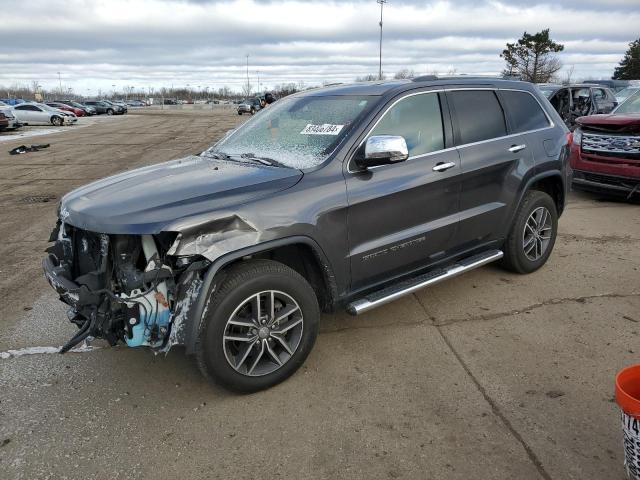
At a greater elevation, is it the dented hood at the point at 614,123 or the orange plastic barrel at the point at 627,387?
the dented hood at the point at 614,123

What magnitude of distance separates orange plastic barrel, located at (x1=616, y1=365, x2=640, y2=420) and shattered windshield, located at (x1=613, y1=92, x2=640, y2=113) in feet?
27.3

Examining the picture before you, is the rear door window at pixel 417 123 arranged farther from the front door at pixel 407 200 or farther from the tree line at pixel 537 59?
the tree line at pixel 537 59

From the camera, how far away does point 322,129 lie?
3688mm

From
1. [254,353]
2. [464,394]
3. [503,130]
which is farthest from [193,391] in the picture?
[503,130]

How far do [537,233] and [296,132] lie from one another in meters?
2.62

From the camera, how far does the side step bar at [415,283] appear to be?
3.48 m

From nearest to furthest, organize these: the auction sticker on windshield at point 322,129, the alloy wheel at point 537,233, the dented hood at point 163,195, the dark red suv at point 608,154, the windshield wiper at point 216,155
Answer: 1. the dented hood at point 163,195
2. the auction sticker on windshield at point 322,129
3. the windshield wiper at point 216,155
4. the alloy wheel at point 537,233
5. the dark red suv at point 608,154

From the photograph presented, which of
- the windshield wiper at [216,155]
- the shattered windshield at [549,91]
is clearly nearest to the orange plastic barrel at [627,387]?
the windshield wiper at [216,155]

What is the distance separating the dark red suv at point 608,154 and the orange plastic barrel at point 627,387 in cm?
632

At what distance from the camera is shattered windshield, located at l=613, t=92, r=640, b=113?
9.02m

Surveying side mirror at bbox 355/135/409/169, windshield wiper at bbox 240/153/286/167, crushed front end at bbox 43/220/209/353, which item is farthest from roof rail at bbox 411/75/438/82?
crushed front end at bbox 43/220/209/353

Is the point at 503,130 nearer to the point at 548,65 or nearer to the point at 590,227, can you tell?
the point at 590,227

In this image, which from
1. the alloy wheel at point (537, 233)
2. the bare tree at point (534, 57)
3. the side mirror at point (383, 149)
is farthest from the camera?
the bare tree at point (534, 57)

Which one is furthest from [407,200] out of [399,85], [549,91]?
[549,91]
